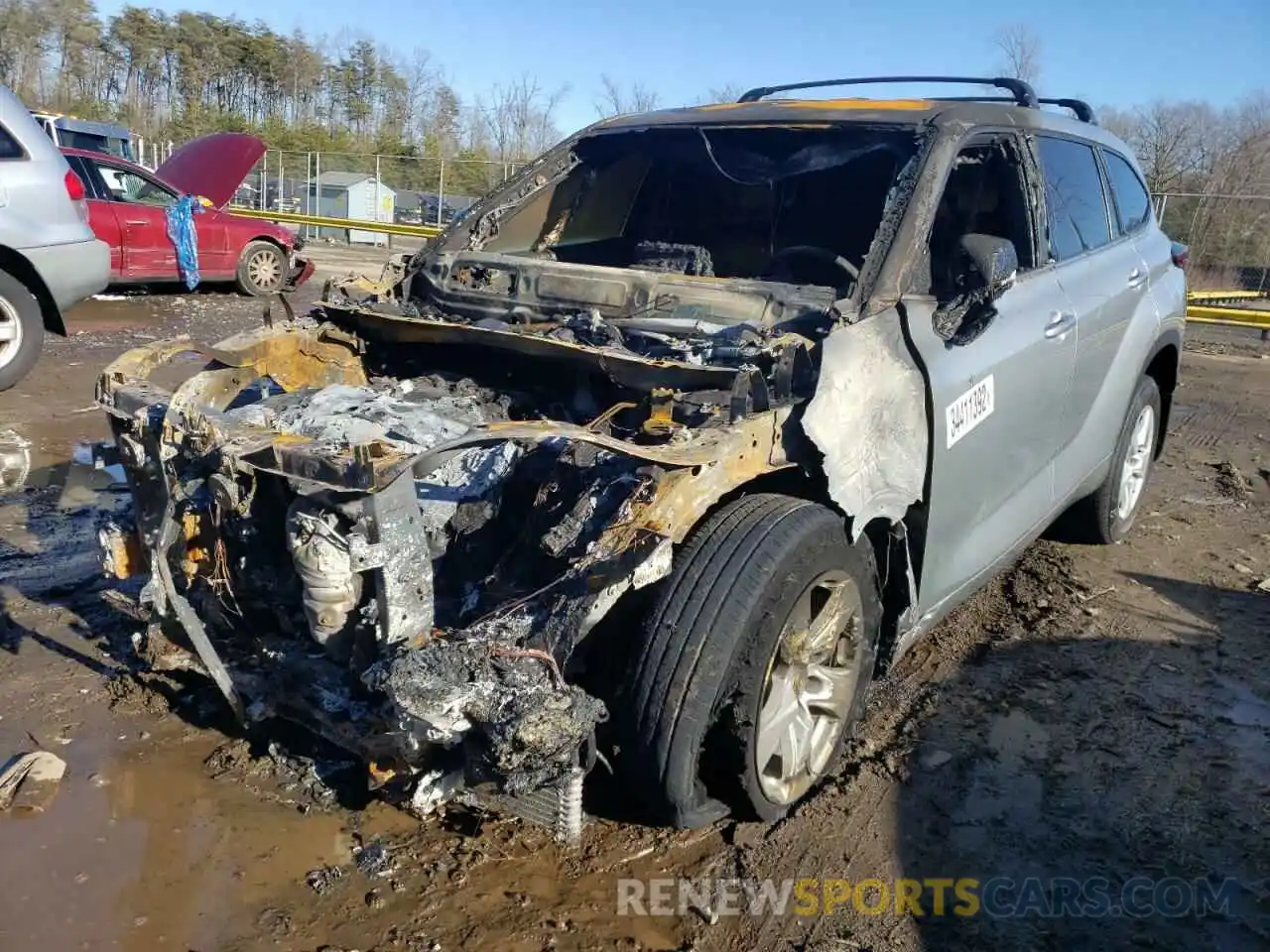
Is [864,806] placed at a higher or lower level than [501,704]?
lower

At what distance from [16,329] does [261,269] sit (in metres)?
6.32

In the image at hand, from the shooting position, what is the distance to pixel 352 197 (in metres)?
27.3

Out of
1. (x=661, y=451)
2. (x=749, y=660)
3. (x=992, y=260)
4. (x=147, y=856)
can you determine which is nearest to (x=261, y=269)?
(x=147, y=856)

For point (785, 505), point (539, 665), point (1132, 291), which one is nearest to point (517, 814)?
point (539, 665)

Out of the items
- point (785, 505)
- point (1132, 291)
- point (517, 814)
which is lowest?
point (517, 814)

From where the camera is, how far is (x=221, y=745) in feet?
10.1

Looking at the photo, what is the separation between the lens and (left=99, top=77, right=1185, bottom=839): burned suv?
238 cm

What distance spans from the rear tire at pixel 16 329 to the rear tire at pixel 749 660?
6.42 metres

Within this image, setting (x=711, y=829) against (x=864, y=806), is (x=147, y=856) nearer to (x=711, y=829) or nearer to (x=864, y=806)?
(x=711, y=829)

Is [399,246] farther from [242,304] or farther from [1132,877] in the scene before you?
[1132,877]

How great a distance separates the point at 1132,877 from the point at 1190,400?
738 centimetres

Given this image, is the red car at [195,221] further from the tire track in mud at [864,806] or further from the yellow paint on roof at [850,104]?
the tire track in mud at [864,806]

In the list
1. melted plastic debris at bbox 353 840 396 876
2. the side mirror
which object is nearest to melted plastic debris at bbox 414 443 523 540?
melted plastic debris at bbox 353 840 396 876

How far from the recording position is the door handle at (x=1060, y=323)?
357 cm
